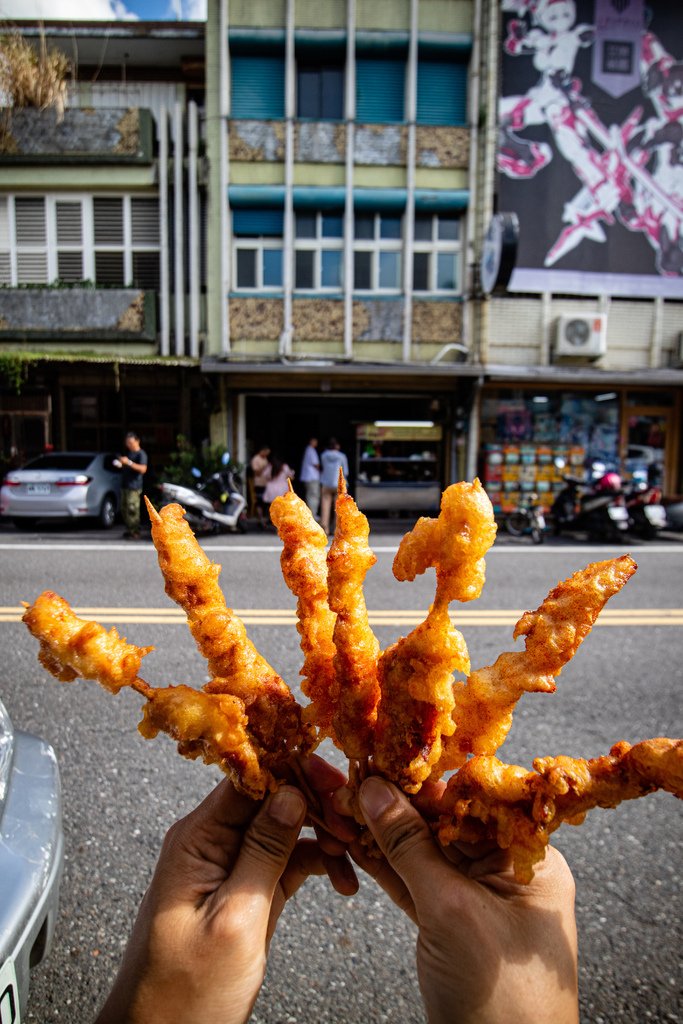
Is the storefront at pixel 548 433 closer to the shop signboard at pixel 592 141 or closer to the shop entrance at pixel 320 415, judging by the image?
the shop entrance at pixel 320 415

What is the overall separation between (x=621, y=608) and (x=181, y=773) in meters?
4.81

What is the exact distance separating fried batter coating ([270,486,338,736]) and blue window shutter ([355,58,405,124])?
15.5 meters

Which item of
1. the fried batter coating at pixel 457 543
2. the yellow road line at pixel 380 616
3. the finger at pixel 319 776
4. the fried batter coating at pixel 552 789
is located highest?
the fried batter coating at pixel 457 543

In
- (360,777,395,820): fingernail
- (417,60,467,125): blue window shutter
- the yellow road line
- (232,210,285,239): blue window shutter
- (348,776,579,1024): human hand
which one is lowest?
the yellow road line

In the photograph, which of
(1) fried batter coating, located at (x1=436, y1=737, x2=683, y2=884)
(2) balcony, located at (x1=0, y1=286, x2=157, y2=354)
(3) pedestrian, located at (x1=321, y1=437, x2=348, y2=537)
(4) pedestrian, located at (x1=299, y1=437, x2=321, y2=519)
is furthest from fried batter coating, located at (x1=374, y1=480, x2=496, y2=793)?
(2) balcony, located at (x1=0, y1=286, x2=157, y2=354)

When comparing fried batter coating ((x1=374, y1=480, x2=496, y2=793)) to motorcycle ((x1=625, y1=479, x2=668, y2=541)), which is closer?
fried batter coating ((x1=374, y1=480, x2=496, y2=793))

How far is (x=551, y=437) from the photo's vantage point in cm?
1514

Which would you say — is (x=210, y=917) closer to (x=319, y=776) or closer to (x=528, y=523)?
(x=319, y=776)

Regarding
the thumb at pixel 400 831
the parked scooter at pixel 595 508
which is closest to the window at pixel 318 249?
the parked scooter at pixel 595 508

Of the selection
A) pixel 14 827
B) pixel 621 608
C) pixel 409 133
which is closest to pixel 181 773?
pixel 14 827

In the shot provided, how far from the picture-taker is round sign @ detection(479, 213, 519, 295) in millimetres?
12078

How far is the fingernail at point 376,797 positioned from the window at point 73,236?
50.7 ft

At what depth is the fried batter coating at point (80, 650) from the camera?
1.12m

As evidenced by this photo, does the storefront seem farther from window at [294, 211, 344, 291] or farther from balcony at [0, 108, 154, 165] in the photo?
balcony at [0, 108, 154, 165]
